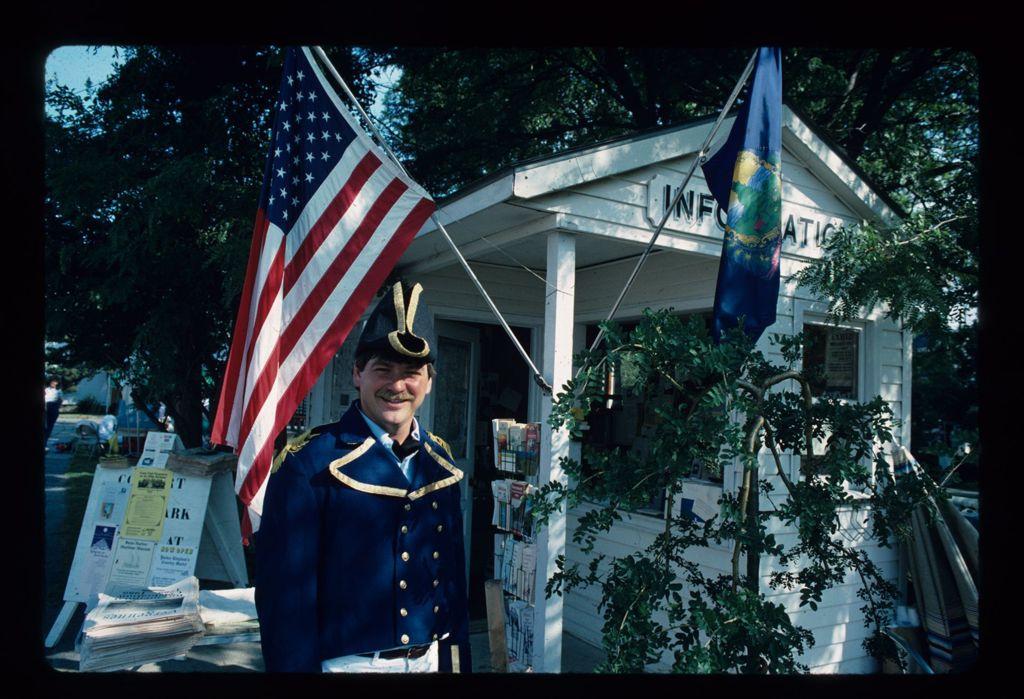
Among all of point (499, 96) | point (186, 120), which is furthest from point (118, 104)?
point (499, 96)

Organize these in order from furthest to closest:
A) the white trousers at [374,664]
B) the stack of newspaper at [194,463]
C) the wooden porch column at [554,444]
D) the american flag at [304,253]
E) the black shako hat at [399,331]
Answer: the stack of newspaper at [194,463]
the wooden porch column at [554,444]
the american flag at [304,253]
the black shako hat at [399,331]
the white trousers at [374,664]

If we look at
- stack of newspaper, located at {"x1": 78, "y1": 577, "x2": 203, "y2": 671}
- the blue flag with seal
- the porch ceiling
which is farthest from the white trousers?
the porch ceiling

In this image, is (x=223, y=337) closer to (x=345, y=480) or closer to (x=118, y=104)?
(x=118, y=104)

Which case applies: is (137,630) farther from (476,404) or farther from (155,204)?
(155,204)

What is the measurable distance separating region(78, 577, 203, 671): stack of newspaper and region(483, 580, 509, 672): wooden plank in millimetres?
2050

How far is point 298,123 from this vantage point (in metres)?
3.65

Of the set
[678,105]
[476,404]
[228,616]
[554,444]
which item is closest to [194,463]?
[228,616]

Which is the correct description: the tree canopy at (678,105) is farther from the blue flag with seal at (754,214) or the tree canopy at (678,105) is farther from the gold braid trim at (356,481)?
the gold braid trim at (356,481)

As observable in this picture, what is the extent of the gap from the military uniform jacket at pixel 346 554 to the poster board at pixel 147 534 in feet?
13.2

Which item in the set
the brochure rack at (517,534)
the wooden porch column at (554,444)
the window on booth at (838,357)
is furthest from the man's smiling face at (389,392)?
the window on booth at (838,357)

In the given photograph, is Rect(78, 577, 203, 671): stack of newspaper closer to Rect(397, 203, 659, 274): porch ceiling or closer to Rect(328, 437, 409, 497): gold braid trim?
Rect(328, 437, 409, 497): gold braid trim

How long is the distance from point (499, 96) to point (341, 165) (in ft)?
26.0

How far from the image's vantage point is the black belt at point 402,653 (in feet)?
8.24

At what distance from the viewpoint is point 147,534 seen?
590cm
